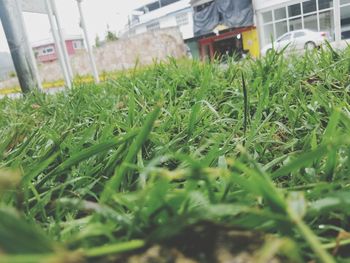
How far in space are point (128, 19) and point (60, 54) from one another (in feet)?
118

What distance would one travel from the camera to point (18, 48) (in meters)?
2.51

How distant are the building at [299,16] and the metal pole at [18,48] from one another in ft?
43.9

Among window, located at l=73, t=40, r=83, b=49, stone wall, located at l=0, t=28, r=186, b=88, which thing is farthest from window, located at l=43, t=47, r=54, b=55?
stone wall, located at l=0, t=28, r=186, b=88

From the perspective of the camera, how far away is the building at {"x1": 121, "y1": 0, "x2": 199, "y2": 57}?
2917cm

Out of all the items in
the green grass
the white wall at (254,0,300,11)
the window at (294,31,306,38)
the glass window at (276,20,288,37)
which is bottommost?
the window at (294,31,306,38)

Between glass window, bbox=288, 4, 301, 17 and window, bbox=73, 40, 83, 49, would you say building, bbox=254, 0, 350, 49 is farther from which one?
window, bbox=73, 40, 83, 49

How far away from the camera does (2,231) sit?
196 millimetres

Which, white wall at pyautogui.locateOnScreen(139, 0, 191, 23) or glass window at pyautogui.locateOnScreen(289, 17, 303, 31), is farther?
white wall at pyautogui.locateOnScreen(139, 0, 191, 23)

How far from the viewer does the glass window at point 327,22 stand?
49.6 feet

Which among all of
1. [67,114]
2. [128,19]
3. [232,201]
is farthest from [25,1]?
[128,19]

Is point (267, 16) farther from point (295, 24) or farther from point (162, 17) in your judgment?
point (162, 17)

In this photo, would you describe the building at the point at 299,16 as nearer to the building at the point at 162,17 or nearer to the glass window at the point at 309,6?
the glass window at the point at 309,6

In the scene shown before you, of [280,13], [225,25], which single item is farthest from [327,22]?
[225,25]

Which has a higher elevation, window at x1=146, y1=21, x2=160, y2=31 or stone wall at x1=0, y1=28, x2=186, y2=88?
window at x1=146, y1=21, x2=160, y2=31
